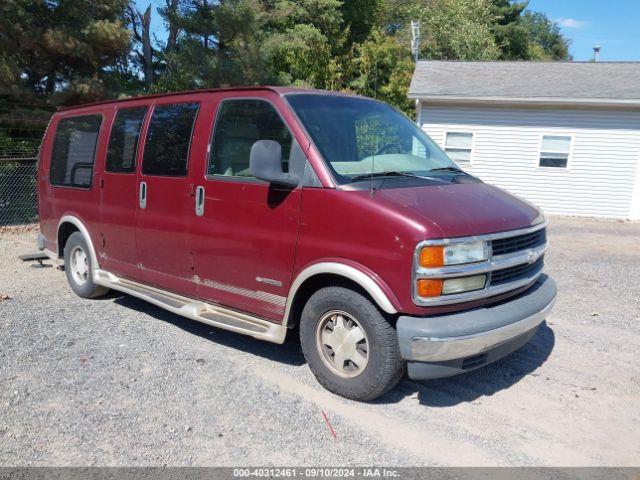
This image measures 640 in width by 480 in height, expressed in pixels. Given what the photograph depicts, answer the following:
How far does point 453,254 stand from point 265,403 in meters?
1.70

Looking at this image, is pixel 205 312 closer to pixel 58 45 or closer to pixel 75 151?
pixel 75 151

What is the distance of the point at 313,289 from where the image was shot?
13.4ft

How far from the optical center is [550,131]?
1494cm

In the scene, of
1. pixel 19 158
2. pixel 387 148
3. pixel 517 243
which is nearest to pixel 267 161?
pixel 387 148

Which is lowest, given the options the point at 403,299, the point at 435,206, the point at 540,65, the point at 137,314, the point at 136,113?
the point at 137,314

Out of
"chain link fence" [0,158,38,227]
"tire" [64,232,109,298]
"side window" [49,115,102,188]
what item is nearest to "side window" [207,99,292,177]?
"side window" [49,115,102,188]

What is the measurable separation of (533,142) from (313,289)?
509 inches

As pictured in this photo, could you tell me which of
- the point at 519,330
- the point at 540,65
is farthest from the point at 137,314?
the point at 540,65

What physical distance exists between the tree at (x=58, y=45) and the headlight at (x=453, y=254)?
456 inches

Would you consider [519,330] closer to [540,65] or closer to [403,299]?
[403,299]

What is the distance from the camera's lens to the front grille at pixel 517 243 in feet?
12.1

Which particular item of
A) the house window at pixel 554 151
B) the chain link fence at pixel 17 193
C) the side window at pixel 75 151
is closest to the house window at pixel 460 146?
the house window at pixel 554 151

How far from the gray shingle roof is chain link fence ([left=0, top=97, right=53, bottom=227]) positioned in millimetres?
9750

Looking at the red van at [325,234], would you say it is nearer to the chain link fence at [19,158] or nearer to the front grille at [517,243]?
the front grille at [517,243]
